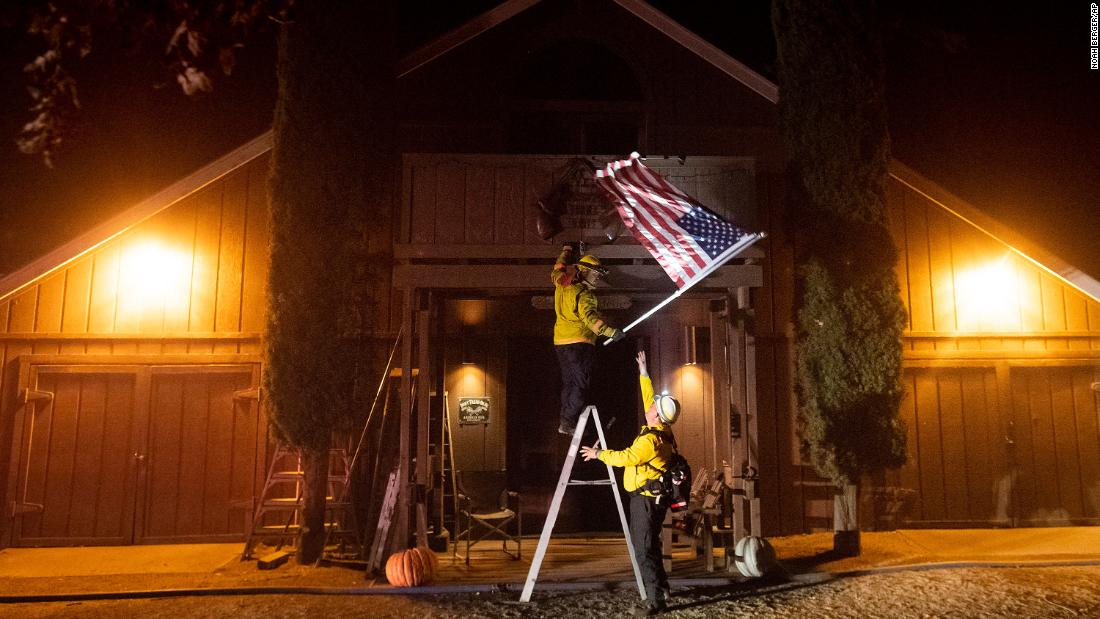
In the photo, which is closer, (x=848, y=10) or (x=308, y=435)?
(x=308, y=435)

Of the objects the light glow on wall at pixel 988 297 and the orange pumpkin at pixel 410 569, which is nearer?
the orange pumpkin at pixel 410 569

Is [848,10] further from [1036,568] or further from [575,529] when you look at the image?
[575,529]

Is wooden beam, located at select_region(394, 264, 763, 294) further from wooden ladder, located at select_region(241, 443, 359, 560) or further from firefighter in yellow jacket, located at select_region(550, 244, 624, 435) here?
wooden ladder, located at select_region(241, 443, 359, 560)

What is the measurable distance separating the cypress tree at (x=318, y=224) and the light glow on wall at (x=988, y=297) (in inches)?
332

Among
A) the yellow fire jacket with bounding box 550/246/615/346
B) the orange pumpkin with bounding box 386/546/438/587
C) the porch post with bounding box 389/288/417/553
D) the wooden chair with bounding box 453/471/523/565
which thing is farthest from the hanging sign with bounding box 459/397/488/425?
the yellow fire jacket with bounding box 550/246/615/346

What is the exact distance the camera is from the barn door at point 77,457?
928 centimetres

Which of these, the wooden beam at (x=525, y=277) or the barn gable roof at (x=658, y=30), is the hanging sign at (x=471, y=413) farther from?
the barn gable roof at (x=658, y=30)

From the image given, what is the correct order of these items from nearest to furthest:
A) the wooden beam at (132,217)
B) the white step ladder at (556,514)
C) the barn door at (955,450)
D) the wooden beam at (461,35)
Result: 1. the white step ladder at (556,514)
2. the wooden beam at (132,217)
3. the barn door at (955,450)
4. the wooden beam at (461,35)

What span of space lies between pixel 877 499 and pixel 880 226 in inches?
151

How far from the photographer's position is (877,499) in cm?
981

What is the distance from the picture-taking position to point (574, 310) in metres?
7.18

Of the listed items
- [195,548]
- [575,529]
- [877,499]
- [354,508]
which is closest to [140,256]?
[195,548]

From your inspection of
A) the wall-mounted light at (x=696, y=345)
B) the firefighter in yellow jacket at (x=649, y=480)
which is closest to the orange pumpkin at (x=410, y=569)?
the firefighter in yellow jacket at (x=649, y=480)

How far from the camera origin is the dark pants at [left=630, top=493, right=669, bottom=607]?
6.54 m
